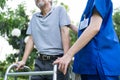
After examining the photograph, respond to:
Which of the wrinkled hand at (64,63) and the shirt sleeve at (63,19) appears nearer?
the wrinkled hand at (64,63)

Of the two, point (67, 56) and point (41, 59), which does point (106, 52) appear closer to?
point (67, 56)

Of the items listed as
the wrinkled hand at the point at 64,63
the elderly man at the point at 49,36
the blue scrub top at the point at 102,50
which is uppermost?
the elderly man at the point at 49,36

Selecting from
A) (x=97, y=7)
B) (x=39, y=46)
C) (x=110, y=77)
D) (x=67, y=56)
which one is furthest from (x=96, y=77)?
(x=39, y=46)

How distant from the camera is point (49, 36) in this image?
333 cm

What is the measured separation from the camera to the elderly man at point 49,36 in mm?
3307

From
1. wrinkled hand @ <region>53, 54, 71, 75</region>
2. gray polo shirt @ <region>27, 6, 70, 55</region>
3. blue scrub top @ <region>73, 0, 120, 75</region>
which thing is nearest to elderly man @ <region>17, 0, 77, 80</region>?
gray polo shirt @ <region>27, 6, 70, 55</region>

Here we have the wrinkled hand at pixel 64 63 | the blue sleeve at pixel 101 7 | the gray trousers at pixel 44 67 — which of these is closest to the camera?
the wrinkled hand at pixel 64 63

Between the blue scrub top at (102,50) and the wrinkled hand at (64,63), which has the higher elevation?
the blue scrub top at (102,50)

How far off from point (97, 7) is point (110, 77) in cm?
46

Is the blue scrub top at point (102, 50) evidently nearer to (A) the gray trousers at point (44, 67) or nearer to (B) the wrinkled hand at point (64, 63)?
(B) the wrinkled hand at point (64, 63)

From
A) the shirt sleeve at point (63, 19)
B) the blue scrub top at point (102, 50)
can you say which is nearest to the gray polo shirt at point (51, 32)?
the shirt sleeve at point (63, 19)

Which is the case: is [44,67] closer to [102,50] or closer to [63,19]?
[63,19]

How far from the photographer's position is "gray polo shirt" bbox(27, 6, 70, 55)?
3320mm

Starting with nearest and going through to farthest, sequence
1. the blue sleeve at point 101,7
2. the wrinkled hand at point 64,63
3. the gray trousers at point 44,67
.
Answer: the wrinkled hand at point 64,63 → the blue sleeve at point 101,7 → the gray trousers at point 44,67
